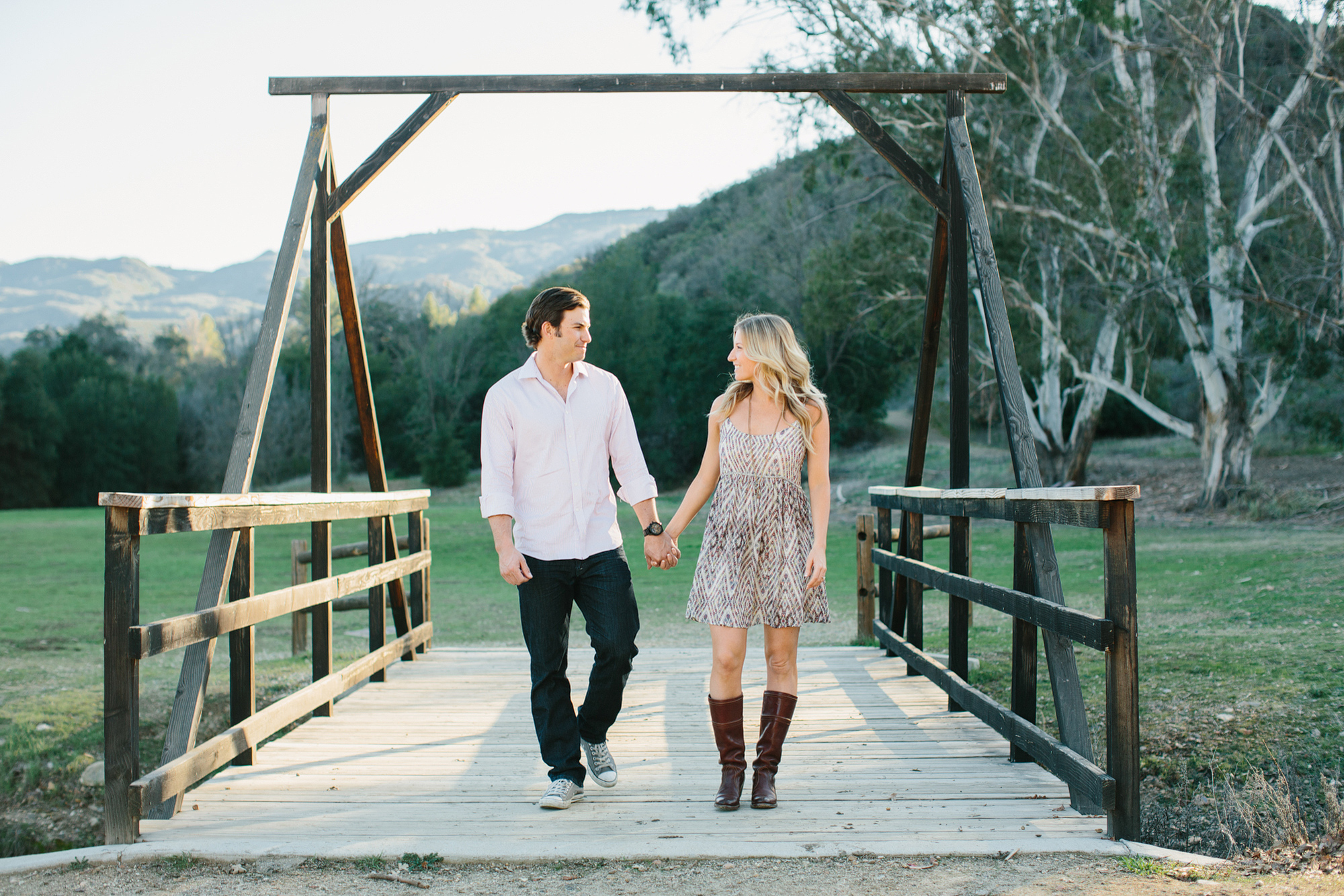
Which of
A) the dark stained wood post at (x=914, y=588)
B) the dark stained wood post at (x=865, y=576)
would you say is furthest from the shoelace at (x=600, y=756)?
the dark stained wood post at (x=865, y=576)

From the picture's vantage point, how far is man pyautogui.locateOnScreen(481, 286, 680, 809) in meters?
3.37

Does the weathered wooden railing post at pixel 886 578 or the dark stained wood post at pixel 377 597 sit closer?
the dark stained wood post at pixel 377 597

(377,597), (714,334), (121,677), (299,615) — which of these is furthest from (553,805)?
(714,334)

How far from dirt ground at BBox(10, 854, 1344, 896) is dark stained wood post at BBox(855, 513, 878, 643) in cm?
425

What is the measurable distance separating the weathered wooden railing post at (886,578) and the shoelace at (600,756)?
262cm

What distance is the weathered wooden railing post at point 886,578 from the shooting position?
6.01 m

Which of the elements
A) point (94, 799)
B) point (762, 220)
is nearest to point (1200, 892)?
point (94, 799)

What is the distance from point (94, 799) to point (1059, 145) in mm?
19087

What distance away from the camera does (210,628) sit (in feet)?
10.9

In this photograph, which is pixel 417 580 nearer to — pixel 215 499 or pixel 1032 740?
pixel 215 499

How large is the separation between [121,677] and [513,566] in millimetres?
1176

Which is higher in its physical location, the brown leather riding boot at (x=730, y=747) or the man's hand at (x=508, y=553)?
the man's hand at (x=508, y=553)

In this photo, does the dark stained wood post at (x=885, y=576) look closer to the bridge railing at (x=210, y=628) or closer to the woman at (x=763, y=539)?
the woman at (x=763, y=539)

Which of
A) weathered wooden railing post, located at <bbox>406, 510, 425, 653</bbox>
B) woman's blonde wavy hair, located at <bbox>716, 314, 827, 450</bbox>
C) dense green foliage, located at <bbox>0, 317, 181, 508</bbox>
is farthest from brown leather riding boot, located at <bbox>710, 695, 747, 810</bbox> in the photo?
dense green foliage, located at <bbox>0, 317, 181, 508</bbox>
